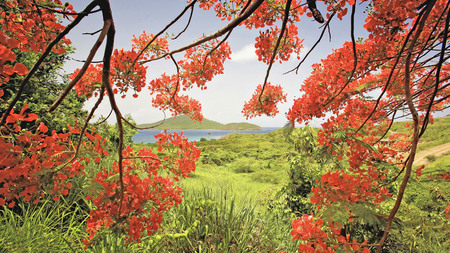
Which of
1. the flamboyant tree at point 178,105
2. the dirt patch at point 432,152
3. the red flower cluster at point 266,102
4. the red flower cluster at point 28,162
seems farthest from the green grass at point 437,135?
the red flower cluster at point 28,162

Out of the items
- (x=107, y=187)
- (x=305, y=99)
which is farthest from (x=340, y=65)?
(x=107, y=187)

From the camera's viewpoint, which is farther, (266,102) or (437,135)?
(437,135)

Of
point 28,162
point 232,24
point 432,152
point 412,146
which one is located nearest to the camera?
point 412,146

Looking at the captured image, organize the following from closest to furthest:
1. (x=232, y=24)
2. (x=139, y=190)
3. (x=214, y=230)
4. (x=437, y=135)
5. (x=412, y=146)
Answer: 1. (x=412, y=146)
2. (x=232, y=24)
3. (x=139, y=190)
4. (x=214, y=230)
5. (x=437, y=135)

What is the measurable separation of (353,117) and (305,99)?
54 centimetres

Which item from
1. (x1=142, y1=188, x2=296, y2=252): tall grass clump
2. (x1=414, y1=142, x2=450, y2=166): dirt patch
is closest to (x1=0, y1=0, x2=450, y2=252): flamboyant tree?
(x1=142, y1=188, x2=296, y2=252): tall grass clump

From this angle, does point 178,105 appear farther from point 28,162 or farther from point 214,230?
point 214,230

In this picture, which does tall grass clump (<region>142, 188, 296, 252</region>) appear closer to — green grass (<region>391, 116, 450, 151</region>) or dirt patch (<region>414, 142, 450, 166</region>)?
dirt patch (<region>414, 142, 450, 166</region>)

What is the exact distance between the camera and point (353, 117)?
7.42 ft

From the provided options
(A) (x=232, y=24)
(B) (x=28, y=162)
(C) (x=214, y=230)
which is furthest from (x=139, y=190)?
(A) (x=232, y=24)

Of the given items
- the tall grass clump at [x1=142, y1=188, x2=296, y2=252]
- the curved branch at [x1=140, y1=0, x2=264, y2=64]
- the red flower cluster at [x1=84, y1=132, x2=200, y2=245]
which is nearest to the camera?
the curved branch at [x1=140, y1=0, x2=264, y2=64]

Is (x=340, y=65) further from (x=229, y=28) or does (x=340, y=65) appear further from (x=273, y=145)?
(x=273, y=145)

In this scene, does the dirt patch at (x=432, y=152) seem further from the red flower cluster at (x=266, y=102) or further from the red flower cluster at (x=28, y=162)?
the red flower cluster at (x=28, y=162)

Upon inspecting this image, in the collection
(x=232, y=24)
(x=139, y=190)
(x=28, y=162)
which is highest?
(x=232, y=24)
